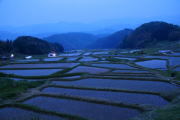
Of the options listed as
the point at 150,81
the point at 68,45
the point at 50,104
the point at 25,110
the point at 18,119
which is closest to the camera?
the point at 18,119

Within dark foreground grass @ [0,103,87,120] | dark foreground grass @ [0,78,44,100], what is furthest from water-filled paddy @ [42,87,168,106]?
dark foreground grass @ [0,78,44,100]

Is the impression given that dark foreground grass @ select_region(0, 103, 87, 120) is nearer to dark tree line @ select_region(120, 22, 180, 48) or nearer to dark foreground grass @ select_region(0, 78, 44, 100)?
dark foreground grass @ select_region(0, 78, 44, 100)

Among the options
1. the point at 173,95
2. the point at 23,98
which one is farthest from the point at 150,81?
the point at 23,98

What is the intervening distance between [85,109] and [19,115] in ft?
9.29

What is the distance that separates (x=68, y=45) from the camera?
312 ft

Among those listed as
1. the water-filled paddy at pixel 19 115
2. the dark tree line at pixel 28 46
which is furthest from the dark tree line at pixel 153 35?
the water-filled paddy at pixel 19 115

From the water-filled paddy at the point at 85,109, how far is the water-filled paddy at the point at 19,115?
66cm

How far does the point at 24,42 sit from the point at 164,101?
4371 centimetres

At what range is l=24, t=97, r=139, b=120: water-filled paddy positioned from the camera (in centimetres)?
682

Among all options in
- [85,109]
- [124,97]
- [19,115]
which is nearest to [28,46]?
[19,115]

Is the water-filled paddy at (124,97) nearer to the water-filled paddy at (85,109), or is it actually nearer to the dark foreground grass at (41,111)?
the water-filled paddy at (85,109)

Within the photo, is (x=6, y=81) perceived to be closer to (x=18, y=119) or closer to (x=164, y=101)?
(x=18, y=119)

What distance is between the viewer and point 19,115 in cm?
734

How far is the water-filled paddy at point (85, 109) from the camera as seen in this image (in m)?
6.82
